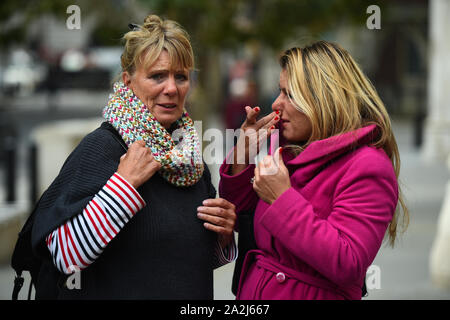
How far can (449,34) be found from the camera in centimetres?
1463

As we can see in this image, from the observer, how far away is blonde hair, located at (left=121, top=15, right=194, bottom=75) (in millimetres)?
2609

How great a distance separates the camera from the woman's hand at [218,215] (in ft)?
8.75

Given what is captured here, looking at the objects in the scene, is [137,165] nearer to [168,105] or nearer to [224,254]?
[168,105]

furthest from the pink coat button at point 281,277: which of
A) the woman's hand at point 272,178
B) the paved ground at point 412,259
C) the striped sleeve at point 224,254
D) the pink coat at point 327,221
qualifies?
the paved ground at point 412,259

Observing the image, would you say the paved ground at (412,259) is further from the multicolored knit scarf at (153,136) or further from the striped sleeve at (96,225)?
the striped sleeve at (96,225)

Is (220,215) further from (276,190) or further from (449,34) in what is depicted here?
(449,34)

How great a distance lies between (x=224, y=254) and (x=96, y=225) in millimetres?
671

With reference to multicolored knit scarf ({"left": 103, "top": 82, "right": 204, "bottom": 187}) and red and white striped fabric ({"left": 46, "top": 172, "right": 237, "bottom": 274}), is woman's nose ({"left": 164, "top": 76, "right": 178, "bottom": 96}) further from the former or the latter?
red and white striped fabric ({"left": 46, "top": 172, "right": 237, "bottom": 274})

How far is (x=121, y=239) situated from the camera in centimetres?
251

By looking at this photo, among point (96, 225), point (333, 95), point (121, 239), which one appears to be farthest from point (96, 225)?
point (333, 95)

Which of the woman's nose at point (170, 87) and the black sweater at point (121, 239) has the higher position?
the woman's nose at point (170, 87)

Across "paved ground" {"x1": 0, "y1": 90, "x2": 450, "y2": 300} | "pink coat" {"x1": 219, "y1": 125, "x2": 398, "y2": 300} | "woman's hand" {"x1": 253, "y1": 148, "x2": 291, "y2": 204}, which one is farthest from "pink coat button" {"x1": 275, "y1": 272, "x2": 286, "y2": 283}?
"paved ground" {"x1": 0, "y1": 90, "x2": 450, "y2": 300}

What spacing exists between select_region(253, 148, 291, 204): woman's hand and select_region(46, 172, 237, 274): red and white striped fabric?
0.41m

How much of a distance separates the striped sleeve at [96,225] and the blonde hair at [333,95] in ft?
2.18
